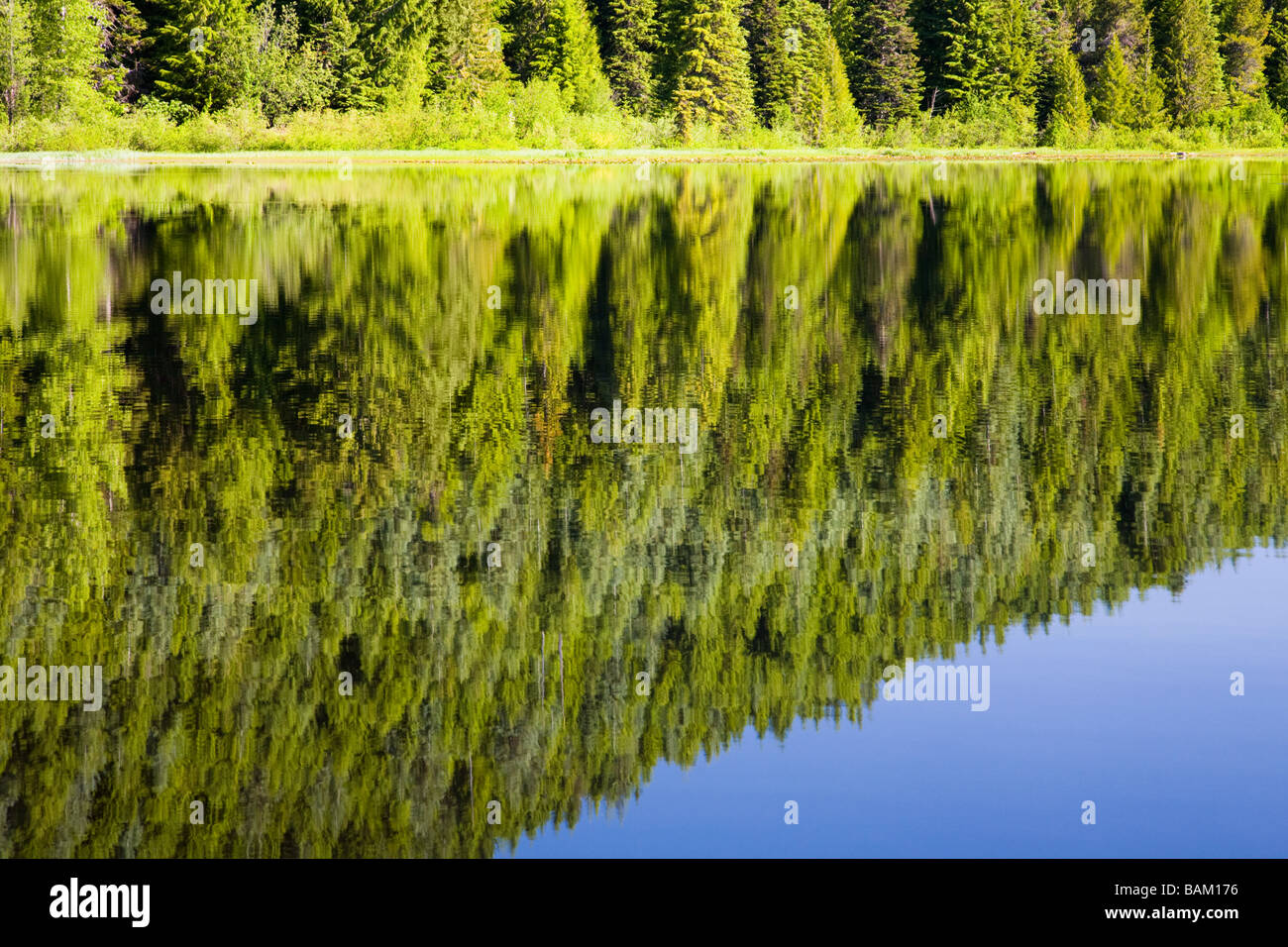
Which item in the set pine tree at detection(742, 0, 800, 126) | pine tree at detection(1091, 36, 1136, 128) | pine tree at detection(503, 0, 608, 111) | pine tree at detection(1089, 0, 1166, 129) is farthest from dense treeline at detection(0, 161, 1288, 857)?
pine tree at detection(1089, 0, 1166, 129)

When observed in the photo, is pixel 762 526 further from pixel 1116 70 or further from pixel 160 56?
pixel 1116 70

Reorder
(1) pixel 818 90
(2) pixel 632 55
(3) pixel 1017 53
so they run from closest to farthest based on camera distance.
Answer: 1. (1) pixel 818 90
2. (3) pixel 1017 53
3. (2) pixel 632 55

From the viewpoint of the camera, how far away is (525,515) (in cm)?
1052

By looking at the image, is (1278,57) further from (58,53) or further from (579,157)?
(58,53)

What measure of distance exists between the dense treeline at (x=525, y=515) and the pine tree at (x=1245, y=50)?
72.4 metres

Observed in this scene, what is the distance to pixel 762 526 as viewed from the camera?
1041 cm

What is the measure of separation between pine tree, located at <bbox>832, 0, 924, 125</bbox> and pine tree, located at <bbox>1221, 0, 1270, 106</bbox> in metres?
17.9

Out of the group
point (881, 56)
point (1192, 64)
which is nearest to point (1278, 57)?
point (1192, 64)

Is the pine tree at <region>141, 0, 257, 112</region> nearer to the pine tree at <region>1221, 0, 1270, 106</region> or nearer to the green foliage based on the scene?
the green foliage

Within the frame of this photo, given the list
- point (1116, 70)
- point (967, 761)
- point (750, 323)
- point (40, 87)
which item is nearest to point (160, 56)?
point (40, 87)

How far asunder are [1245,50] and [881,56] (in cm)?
2135

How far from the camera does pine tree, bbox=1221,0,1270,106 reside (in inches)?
Result: 3477

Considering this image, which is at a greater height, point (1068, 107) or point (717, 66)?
point (717, 66)
